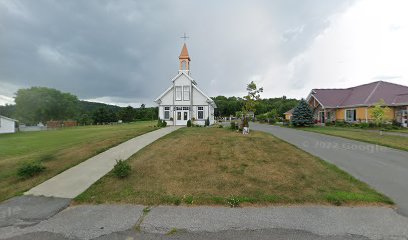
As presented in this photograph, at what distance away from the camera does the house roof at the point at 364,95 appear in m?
26.8

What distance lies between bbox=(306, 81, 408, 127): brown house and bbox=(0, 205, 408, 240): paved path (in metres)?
27.9

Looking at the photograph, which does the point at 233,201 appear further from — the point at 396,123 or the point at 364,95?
the point at 364,95

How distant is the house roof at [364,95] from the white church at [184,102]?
19351 millimetres

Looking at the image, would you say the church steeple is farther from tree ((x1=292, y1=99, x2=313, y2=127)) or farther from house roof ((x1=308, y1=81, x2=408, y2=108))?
house roof ((x1=308, y1=81, x2=408, y2=108))

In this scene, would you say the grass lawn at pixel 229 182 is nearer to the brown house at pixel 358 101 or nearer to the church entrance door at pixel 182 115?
the church entrance door at pixel 182 115

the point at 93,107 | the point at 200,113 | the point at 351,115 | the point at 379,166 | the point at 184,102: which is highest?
the point at 93,107

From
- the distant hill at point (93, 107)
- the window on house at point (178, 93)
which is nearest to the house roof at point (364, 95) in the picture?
the window on house at point (178, 93)

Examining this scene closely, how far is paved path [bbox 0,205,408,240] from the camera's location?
13.8ft

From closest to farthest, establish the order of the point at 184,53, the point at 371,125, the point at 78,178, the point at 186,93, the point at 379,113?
the point at 78,178, the point at 379,113, the point at 371,125, the point at 186,93, the point at 184,53

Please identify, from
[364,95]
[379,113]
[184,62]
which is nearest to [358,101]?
[364,95]

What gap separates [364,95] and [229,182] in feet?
108

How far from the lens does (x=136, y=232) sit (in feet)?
14.2

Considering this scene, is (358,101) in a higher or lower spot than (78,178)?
higher

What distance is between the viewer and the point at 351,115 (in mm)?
30266
